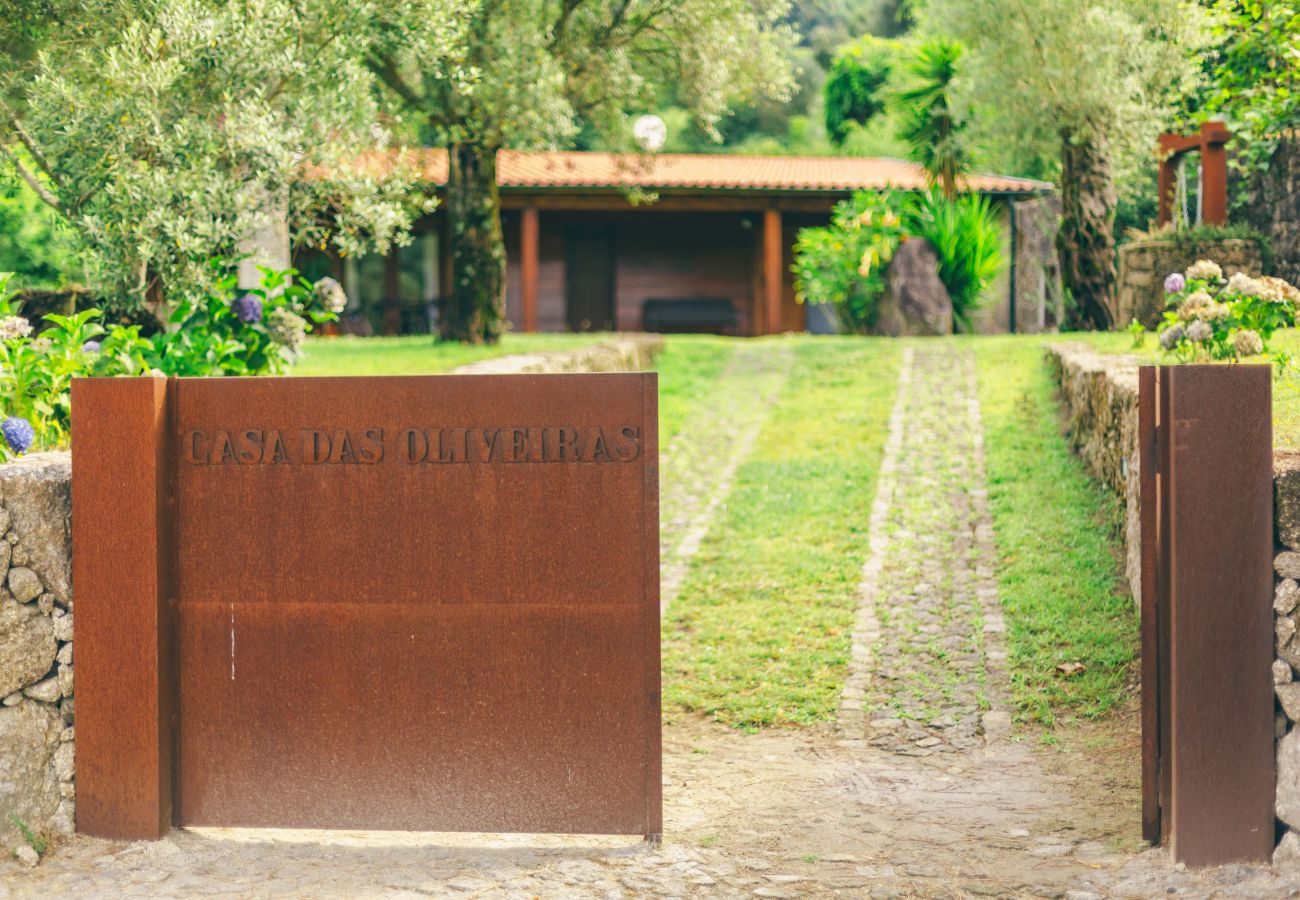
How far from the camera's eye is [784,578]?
7586mm

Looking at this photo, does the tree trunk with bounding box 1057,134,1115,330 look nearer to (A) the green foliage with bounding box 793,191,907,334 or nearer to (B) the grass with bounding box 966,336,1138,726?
(A) the green foliage with bounding box 793,191,907,334

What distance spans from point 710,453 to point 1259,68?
14.6 feet

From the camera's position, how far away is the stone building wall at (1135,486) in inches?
157

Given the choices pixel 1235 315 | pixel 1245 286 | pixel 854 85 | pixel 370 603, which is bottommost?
pixel 370 603

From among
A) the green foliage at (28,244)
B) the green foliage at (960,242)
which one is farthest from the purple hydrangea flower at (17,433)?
the green foliage at (960,242)

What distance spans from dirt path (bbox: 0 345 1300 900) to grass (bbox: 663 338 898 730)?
8.5 inches

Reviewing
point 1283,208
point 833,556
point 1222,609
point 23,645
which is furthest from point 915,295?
point 23,645

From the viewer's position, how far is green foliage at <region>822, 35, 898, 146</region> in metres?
34.3

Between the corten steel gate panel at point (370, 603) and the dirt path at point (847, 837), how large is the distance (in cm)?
15

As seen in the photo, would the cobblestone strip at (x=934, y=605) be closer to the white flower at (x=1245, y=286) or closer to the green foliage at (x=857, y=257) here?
the white flower at (x=1245, y=286)

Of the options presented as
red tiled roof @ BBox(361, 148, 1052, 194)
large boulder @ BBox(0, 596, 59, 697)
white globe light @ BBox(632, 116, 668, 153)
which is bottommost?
large boulder @ BBox(0, 596, 59, 697)

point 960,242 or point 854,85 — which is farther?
point 854,85

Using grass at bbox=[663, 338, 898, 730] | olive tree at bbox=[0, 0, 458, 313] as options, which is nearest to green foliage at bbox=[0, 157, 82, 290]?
grass at bbox=[663, 338, 898, 730]

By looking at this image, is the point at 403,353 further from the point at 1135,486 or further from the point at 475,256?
the point at 1135,486
